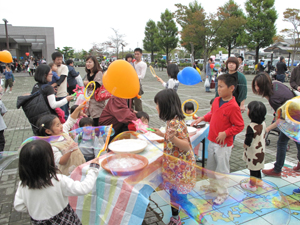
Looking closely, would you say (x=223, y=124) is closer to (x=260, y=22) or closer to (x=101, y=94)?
(x=101, y=94)

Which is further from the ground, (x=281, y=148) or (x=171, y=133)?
(x=171, y=133)

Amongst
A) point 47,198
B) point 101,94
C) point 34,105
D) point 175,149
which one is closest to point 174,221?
point 175,149

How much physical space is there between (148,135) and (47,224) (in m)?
1.35

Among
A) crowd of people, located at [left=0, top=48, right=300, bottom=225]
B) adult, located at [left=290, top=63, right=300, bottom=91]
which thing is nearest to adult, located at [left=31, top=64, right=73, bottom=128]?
crowd of people, located at [left=0, top=48, right=300, bottom=225]

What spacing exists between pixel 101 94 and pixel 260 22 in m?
29.9

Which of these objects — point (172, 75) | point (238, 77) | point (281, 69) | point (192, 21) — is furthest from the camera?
point (192, 21)

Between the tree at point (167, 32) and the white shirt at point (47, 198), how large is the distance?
3785 cm

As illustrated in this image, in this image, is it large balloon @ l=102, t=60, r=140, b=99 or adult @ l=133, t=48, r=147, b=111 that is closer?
large balloon @ l=102, t=60, r=140, b=99

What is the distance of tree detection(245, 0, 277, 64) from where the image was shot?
88.5 feet

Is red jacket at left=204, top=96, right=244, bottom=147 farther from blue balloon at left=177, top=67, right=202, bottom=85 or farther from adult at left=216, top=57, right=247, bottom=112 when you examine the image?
blue balloon at left=177, top=67, right=202, bottom=85

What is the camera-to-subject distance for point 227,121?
267 centimetres

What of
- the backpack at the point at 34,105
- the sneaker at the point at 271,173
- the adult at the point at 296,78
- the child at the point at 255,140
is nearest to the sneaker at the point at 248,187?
the child at the point at 255,140

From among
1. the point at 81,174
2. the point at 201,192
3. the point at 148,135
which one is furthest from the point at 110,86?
the point at 201,192

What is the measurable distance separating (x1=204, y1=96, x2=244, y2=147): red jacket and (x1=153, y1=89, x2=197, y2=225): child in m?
0.73
